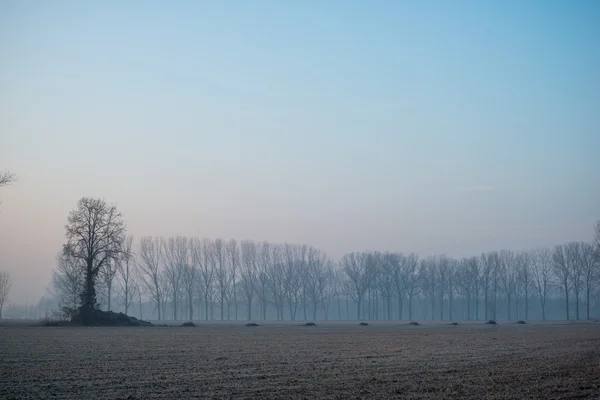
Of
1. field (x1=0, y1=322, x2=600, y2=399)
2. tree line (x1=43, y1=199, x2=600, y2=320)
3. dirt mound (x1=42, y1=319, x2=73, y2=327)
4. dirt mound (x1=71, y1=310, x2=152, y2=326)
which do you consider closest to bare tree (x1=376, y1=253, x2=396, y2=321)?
tree line (x1=43, y1=199, x2=600, y2=320)

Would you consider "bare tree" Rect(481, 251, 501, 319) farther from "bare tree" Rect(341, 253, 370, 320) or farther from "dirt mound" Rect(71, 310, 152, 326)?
"dirt mound" Rect(71, 310, 152, 326)

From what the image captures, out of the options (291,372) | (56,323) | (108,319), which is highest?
(291,372)

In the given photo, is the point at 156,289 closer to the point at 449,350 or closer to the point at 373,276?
the point at 373,276

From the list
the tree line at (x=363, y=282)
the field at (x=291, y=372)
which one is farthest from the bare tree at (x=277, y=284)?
the field at (x=291, y=372)

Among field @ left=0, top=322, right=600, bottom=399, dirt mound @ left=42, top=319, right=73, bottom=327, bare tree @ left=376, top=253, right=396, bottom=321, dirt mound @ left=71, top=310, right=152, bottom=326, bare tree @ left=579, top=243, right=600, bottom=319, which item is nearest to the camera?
field @ left=0, top=322, right=600, bottom=399

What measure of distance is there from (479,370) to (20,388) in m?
17.3

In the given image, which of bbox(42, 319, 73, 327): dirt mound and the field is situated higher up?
the field

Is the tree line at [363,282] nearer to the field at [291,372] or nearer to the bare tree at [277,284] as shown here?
the bare tree at [277,284]

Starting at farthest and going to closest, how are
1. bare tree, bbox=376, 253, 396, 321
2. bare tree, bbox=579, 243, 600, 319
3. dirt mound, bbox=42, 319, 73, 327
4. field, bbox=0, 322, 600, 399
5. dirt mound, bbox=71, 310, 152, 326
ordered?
bare tree, bbox=376, 253, 396, 321 → bare tree, bbox=579, 243, 600, 319 → dirt mound, bbox=71, 310, 152, 326 → dirt mound, bbox=42, 319, 73, 327 → field, bbox=0, 322, 600, 399

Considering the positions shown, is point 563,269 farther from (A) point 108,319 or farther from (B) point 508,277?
(A) point 108,319

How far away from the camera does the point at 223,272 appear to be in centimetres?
14225

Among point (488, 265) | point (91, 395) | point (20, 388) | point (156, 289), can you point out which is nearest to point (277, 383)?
point (91, 395)

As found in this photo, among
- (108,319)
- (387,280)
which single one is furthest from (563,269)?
(108,319)

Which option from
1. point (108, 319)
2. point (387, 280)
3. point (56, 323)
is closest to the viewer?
point (56, 323)
